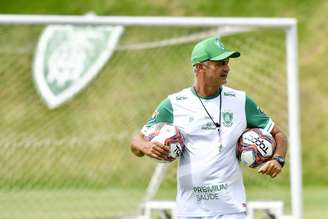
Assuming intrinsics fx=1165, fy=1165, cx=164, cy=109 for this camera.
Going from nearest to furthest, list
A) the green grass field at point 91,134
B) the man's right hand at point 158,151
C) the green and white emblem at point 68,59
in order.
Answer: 1. the man's right hand at point 158,151
2. the green grass field at point 91,134
3. the green and white emblem at point 68,59

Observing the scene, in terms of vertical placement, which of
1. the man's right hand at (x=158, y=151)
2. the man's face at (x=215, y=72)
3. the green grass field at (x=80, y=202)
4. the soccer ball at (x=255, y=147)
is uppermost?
the man's face at (x=215, y=72)

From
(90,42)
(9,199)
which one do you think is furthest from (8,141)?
(90,42)

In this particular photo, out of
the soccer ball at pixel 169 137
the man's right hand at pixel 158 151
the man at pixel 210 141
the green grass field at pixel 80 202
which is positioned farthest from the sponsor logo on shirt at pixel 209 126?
the green grass field at pixel 80 202

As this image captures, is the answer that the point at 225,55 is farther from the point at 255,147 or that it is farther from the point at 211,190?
the point at 211,190

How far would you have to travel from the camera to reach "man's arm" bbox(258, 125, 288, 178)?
262 inches

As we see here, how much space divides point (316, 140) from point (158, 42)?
7.26 m

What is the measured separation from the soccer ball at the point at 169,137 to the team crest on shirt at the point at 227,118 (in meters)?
0.27

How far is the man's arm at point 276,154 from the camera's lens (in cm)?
664

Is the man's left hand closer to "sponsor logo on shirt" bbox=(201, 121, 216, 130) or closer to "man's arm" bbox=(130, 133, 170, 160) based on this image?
"sponsor logo on shirt" bbox=(201, 121, 216, 130)

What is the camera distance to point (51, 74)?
1171 centimetres

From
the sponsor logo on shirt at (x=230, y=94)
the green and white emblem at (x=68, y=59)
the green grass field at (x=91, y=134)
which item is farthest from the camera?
the green and white emblem at (x=68, y=59)

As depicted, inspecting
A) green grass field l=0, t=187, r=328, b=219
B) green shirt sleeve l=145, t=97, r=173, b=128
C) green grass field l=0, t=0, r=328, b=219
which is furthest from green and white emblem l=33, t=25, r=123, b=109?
green shirt sleeve l=145, t=97, r=173, b=128

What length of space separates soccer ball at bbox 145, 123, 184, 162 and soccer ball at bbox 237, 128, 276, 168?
13.9 inches

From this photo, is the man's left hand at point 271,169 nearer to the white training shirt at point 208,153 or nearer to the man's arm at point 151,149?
the white training shirt at point 208,153
